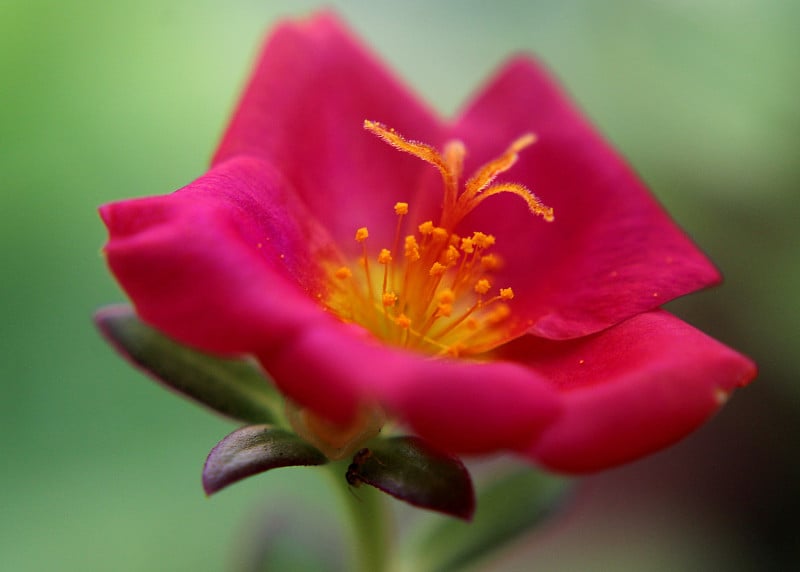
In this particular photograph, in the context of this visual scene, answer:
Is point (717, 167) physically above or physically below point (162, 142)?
below

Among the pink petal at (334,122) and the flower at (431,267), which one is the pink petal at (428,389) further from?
the pink petal at (334,122)

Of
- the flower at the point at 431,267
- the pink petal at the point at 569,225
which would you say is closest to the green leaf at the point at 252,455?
the flower at the point at 431,267

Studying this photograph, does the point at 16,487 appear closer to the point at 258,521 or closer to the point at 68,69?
the point at 258,521

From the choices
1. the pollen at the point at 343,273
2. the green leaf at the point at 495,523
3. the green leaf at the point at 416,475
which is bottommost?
the green leaf at the point at 495,523

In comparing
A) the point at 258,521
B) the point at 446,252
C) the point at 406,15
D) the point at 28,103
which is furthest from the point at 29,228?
the point at 406,15

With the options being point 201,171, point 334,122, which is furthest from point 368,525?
point 201,171

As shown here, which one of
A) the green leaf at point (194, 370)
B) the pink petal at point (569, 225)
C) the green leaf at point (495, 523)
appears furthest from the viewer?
the green leaf at point (495, 523)
